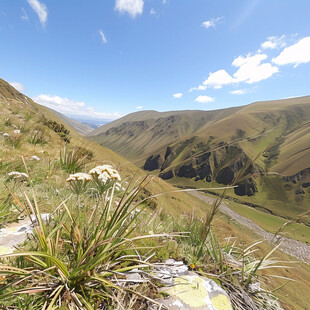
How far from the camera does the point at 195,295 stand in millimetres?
2215

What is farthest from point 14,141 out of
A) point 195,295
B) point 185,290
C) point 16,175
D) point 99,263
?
point 195,295

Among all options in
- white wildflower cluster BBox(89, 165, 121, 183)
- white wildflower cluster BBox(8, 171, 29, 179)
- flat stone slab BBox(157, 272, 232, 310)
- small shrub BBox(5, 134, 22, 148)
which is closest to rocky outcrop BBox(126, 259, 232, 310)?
flat stone slab BBox(157, 272, 232, 310)

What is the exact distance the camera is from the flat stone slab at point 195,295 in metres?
2.08

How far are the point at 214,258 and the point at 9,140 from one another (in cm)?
885

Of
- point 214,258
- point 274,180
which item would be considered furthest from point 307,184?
point 214,258

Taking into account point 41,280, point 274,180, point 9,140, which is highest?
Result: point 9,140

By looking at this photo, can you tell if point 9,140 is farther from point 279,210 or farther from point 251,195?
point 251,195

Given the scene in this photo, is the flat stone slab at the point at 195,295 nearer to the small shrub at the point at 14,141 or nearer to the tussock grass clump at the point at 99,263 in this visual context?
the tussock grass clump at the point at 99,263

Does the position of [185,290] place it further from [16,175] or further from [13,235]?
[16,175]

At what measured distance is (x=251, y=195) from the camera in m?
153

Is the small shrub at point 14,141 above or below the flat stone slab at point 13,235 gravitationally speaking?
above

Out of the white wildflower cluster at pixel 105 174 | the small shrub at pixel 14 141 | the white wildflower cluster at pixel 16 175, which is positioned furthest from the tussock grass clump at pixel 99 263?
the small shrub at pixel 14 141

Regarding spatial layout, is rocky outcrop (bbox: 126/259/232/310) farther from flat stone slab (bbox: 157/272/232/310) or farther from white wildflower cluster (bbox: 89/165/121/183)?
white wildflower cluster (bbox: 89/165/121/183)

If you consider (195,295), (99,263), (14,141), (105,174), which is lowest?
(195,295)
